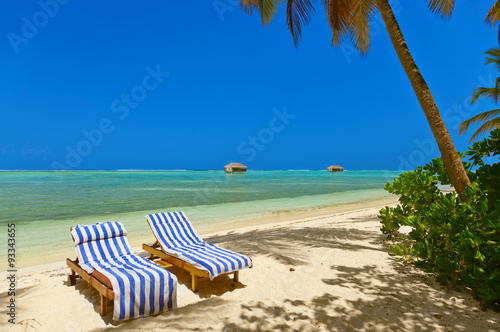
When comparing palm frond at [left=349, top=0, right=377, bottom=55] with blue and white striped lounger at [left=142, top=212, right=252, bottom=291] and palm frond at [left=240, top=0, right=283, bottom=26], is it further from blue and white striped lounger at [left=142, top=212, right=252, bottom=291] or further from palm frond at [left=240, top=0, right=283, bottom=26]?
blue and white striped lounger at [left=142, top=212, right=252, bottom=291]

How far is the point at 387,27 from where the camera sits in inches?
181

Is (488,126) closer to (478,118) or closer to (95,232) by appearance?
(478,118)

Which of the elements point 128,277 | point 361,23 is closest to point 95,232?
point 128,277

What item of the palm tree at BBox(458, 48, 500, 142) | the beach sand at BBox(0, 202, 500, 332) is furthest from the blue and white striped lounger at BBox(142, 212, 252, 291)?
the palm tree at BBox(458, 48, 500, 142)

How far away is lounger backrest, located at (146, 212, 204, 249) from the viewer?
486cm

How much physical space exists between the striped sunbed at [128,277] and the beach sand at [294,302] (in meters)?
0.13

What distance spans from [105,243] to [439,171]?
18.9ft

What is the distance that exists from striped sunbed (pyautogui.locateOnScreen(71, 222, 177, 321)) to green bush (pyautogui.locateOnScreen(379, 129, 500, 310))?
3.36 metres

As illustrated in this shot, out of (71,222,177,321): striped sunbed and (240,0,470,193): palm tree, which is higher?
(240,0,470,193): palm tree

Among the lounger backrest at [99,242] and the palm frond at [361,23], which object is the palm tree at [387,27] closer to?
the palm frond at [361,23]

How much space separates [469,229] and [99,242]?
5.06 metres

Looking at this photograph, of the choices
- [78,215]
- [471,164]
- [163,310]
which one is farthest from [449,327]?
[78,215]

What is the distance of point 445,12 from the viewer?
6.11 meters

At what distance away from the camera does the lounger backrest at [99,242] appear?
4078mm
